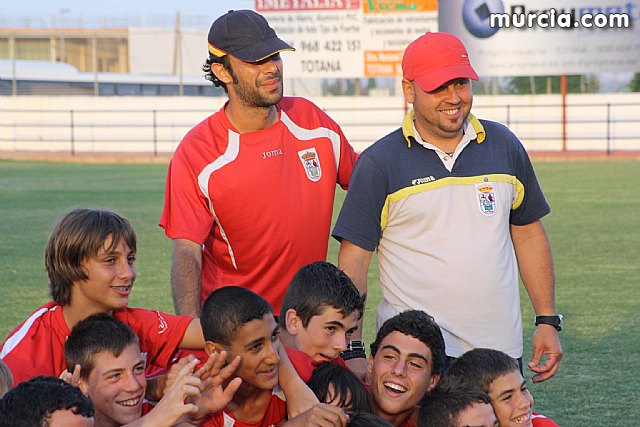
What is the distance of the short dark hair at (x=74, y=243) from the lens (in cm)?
410

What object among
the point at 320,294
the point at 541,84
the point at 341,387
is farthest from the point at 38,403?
the point at 541,84

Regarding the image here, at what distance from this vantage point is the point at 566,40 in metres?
31.8

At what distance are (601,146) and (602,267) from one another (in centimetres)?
2076

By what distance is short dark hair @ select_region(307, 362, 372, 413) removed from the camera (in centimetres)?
395

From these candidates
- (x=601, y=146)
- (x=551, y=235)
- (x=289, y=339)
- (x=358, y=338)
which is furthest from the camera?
(x=601, y=146)

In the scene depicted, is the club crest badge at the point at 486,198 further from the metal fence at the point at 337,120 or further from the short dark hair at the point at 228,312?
the metal fence at the point at 337,120

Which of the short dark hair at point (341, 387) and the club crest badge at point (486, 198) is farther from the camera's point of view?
the club crest badge at point (486, 198)

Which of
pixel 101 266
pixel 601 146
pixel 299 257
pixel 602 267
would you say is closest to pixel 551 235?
pixel 602 267

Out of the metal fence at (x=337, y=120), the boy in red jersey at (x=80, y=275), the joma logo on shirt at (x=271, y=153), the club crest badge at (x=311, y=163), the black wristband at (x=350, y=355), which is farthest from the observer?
the metal fence at (x=337, y=120)

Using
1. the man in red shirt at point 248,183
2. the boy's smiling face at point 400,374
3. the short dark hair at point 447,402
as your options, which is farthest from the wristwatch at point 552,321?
the man in red shirt at point 248,183

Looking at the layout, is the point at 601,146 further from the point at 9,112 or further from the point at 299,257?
the point at 299,257

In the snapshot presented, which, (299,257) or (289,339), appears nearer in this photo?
(289,339)

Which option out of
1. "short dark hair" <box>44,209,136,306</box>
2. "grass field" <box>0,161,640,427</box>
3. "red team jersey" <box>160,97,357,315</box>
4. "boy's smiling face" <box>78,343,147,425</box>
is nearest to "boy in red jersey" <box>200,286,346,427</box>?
"boy's smiling face" <box>78,343,147,425</box>

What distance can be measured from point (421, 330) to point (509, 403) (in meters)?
0.47
